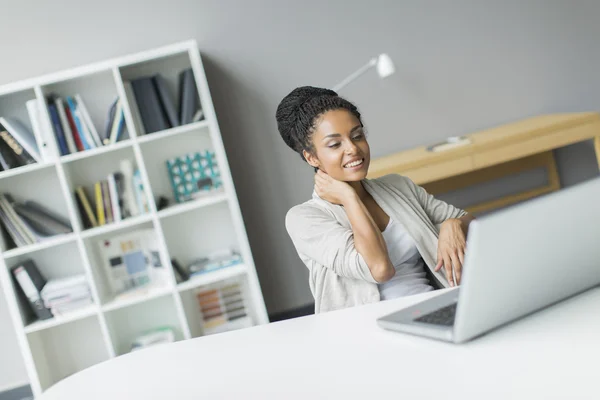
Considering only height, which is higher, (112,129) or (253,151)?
(112,129)

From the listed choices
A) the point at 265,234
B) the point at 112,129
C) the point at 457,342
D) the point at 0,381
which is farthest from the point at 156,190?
the point at 457,342

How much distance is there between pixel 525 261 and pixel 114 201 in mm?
2749

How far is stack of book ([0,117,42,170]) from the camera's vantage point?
10.6 feet

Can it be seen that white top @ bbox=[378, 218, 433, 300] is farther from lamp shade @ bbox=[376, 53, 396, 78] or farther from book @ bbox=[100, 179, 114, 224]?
book @ bbox=[100, 179, 114, 224]

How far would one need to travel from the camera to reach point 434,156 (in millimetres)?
3262

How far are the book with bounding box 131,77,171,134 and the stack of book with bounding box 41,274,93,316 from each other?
32.5 inches

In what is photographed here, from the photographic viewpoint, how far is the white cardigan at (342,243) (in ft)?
5.21

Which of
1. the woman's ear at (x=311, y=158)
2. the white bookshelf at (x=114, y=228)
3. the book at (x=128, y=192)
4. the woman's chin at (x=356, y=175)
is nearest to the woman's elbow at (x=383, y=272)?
the woman's chin at (x=356, y=175)

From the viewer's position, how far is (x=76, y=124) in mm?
3275

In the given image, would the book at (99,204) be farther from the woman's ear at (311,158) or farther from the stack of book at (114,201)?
the woman's ear at (311,158)

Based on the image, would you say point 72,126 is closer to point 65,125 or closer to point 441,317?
point 65,125

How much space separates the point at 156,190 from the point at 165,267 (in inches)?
16.0

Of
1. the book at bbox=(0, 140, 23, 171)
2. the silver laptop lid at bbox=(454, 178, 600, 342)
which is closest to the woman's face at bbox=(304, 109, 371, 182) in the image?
the silver laptop lid at bbox=(454, 178, 600, 342)

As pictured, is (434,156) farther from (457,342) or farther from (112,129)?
(457,342)
